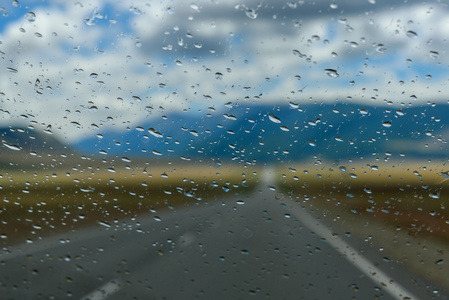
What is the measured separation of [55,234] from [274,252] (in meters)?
1.64

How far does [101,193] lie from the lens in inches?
162

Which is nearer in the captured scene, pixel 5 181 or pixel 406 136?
pixel 406 136

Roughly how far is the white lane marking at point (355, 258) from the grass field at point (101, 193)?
1.58 ft

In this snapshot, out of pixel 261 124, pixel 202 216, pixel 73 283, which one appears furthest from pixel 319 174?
pixel 73 283

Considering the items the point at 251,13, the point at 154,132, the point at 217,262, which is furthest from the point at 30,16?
the point at 217,262

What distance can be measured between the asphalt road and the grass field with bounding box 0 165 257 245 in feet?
0.29

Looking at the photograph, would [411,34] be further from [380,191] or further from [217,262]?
[217,262]

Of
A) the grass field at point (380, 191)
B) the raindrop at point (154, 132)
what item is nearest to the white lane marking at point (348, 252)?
the grass field at point (380, 191)

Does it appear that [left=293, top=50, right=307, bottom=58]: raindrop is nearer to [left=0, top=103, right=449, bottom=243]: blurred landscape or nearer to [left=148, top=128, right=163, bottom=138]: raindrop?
[left=0, top=103, right=449, bottom=243]: blurred landscape

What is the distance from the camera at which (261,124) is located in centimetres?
404

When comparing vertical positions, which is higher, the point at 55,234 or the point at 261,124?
the point at 261,124

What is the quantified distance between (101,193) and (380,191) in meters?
2.08

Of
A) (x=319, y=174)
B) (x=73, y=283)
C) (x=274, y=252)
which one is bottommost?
(x=73, y=283)

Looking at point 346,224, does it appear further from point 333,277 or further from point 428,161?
point 428,161
